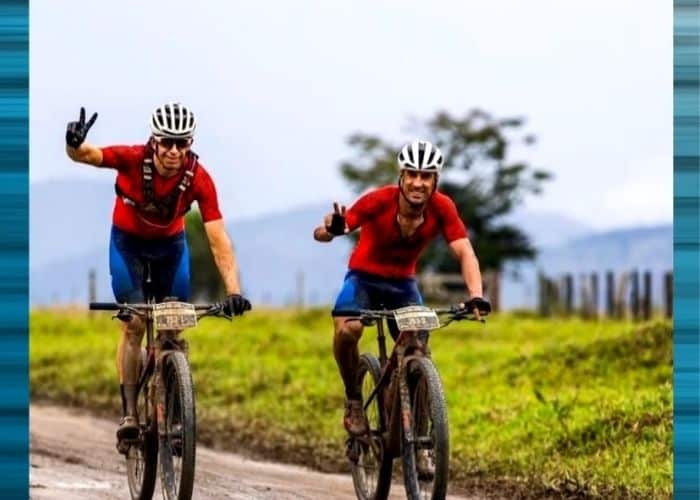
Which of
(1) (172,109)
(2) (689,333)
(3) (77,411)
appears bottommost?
(3) (77,411)

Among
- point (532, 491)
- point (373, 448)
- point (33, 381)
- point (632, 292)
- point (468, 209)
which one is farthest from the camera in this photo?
point (468, 209)

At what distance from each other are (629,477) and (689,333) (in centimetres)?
391

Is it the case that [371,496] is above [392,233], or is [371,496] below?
below

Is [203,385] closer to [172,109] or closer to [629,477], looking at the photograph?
[629,477]

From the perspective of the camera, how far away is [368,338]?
28.7m

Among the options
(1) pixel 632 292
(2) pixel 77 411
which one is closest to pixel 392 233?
(2) pixel 77 411

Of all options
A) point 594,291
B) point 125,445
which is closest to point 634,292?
point 594,291

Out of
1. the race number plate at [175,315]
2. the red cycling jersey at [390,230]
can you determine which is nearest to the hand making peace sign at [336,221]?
the red cycling jersey at [390,230]

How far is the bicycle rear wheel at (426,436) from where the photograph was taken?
947 cm

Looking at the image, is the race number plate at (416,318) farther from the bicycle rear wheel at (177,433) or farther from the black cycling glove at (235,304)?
the bicycle rear wheel at (177,433)

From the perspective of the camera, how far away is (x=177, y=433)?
1003 cm

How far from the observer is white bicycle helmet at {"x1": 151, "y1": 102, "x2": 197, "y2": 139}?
10117mm

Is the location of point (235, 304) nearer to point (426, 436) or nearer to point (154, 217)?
point (154, 217)

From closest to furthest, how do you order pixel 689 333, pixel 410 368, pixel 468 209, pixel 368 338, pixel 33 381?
pixel 689 333
pixel 410 368
pixel 33 381
pixel 368 338
pixel 468 209
